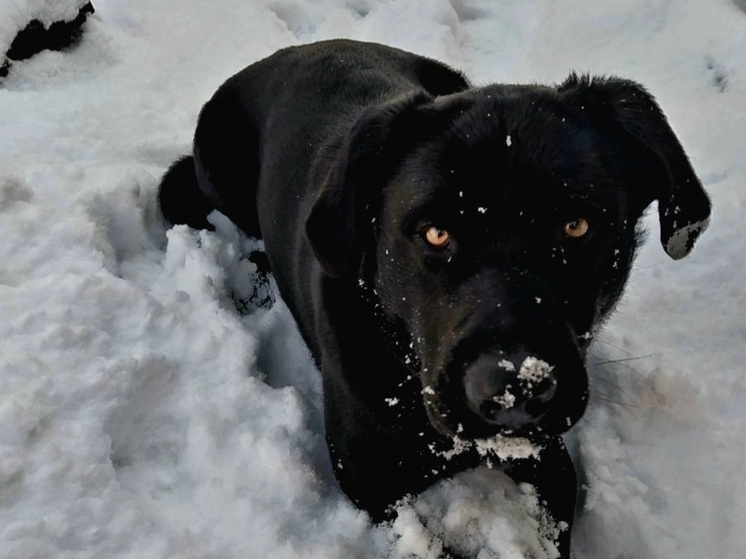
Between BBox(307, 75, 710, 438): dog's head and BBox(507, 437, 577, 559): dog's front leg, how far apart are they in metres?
0.35

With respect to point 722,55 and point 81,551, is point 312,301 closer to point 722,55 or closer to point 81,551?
point 81,551

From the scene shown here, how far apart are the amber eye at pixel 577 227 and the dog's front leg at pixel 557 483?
1.80 feet

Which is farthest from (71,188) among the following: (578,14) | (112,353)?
(578,14)

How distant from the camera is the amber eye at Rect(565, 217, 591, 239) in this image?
5.07 ft

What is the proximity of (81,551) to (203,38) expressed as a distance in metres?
2.77

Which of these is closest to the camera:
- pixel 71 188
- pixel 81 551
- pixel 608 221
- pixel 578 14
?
pixel 608 221

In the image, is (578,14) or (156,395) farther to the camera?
(578,14)

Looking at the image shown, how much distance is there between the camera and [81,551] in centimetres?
174

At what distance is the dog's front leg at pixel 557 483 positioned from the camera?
188 cm

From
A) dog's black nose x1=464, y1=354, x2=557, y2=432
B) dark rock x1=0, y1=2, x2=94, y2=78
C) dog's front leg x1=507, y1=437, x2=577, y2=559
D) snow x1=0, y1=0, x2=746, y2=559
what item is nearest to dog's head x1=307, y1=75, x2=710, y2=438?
dog's black nose x1=464, y1=354, x2=557, y2=432

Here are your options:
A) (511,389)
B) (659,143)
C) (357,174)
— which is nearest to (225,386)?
(357,174)

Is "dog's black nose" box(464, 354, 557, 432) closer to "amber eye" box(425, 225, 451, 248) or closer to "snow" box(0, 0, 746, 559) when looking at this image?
"amber eye" box(425, 225, 451, 248)

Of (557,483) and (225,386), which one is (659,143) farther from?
(225,386)

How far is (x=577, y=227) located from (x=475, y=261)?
21 centimetres
